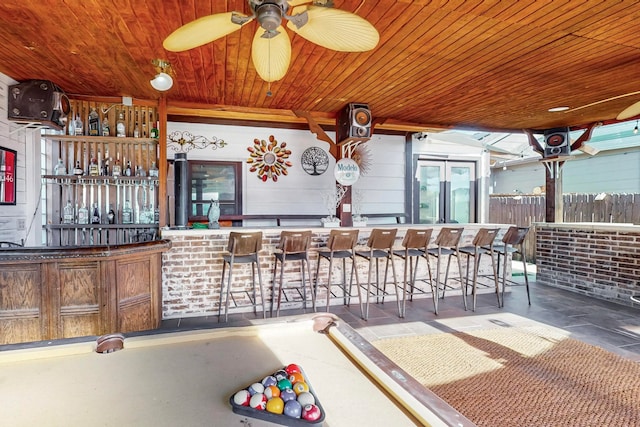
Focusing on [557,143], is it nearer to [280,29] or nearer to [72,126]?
[280,29]

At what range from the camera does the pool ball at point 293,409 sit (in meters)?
0.93

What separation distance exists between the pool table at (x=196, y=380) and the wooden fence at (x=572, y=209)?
7.00 meters

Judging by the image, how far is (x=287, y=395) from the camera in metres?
1.01

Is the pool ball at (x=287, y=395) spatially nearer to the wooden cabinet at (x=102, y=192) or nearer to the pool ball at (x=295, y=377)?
→ the pool ball at (x=295, y=377)

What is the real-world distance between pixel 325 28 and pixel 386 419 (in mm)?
1859

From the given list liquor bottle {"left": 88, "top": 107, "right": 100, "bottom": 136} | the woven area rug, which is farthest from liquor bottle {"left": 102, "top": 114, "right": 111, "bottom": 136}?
the woven area rug

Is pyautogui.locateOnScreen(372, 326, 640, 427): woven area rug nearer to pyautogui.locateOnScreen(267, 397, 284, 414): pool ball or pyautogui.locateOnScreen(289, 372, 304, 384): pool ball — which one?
pyautogui.locateOnScreen(289, 372, 304, 384): pool ball

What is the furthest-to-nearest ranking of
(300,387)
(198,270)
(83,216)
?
(83,216) < (198,270) < (300,387)

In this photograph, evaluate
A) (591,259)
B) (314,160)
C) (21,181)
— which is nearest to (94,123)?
(21,181)

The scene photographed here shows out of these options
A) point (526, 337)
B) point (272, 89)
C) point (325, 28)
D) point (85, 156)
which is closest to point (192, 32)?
point (325, 28)

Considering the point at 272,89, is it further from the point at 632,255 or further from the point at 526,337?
the point at 632,255

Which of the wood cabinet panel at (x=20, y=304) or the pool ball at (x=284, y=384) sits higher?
the pool ball at (x=284, y=384)

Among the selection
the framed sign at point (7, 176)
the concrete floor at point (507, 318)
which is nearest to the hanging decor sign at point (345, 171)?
the concrete floor at point (507, 318)

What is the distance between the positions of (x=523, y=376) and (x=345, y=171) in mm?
3057
